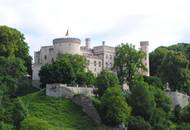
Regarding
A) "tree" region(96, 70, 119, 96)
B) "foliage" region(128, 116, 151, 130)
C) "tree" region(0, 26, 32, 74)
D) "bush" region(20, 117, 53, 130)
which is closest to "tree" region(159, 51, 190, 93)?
"tree" region(96, 70, 119, 96)

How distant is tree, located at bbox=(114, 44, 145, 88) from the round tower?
6.61 m

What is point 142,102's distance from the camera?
82.8 metres

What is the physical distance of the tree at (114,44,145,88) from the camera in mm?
98000

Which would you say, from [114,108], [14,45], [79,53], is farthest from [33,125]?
[79,53]

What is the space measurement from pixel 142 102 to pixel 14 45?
2148cm

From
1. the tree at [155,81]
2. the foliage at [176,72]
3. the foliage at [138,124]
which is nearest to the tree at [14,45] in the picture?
the tree at [155,81]

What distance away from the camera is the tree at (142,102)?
82.3m

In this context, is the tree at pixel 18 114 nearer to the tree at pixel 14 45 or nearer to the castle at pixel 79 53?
the tree at pixel 14 45

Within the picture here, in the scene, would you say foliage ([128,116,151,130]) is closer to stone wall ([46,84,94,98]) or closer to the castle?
stone wall ([46,84,94,98])

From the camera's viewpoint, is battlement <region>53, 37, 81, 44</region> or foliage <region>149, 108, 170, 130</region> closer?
foliage <region>149, 108, 170, 130</region>

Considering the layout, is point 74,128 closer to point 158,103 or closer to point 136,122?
point 136,122

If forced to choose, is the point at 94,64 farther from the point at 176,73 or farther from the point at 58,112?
the point at 58,112

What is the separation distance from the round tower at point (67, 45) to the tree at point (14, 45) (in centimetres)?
434

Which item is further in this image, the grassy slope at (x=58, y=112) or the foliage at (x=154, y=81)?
the foliage at (x=154, y=81)
